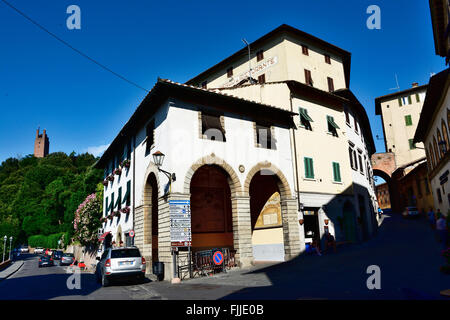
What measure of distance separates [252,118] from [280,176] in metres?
3.78

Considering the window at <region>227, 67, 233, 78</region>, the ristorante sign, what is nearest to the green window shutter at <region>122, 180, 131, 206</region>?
the ristorante sign

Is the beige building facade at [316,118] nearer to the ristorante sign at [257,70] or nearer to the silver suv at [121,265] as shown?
the ristorante sign at [257,70]

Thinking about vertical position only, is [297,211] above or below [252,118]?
below

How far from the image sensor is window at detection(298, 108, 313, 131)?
22062 mm

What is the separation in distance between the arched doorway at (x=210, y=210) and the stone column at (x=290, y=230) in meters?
3.81

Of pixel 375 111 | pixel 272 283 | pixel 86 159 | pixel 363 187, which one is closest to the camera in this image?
pixel 272 283

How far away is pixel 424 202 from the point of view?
38.5 m

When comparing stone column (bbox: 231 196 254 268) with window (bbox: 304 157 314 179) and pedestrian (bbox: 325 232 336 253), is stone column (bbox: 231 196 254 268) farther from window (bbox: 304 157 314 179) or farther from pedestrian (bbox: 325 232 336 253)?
window (bbox: 304 157 314 179)

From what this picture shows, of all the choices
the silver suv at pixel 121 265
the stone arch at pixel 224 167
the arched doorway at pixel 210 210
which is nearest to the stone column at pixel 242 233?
the stone arch at pixel 224 167

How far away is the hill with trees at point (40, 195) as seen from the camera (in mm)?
58875

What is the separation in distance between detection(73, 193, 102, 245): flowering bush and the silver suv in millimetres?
18498

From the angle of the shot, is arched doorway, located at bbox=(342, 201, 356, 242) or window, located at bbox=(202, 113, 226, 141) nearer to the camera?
window, located at bbox=(202, 113, 226, 141)
